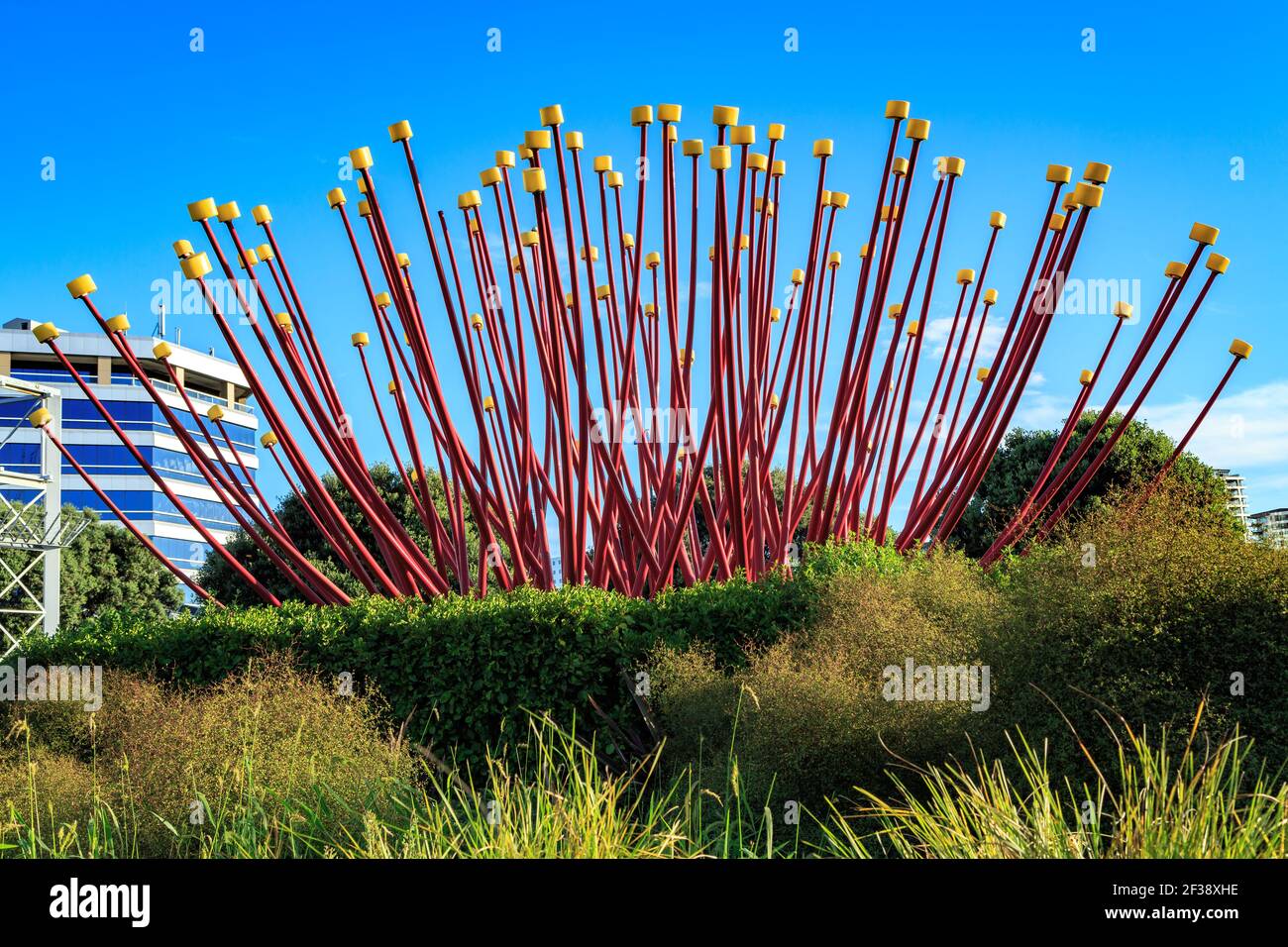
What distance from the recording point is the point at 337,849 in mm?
4867

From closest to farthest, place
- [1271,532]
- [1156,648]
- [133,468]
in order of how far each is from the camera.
→ [1156,648] → [1271,532] → [133,468]

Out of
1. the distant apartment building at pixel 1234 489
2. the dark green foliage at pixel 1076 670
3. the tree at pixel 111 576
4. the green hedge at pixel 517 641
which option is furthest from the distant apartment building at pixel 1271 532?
the tree at pixel 111 576

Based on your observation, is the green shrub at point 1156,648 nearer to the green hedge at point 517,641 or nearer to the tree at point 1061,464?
the green hedge at point 517,641

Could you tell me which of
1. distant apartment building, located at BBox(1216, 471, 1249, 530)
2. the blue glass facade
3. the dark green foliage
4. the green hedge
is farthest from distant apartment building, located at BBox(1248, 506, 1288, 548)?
the blue glass facade

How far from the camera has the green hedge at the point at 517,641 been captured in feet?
23.9

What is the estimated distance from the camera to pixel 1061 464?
1719cm

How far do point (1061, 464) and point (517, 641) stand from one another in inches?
484

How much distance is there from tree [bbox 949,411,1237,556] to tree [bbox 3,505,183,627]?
22447 millimetres

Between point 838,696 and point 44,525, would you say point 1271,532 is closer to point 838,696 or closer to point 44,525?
point 838,696

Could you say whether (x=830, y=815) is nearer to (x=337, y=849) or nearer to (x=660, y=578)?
(x=337, y=849)

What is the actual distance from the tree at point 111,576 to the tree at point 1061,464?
22447 mm

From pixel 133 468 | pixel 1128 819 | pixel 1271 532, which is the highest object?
pixel 133 468

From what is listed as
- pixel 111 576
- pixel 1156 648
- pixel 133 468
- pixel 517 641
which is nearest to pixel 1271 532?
pixel 1156 648
